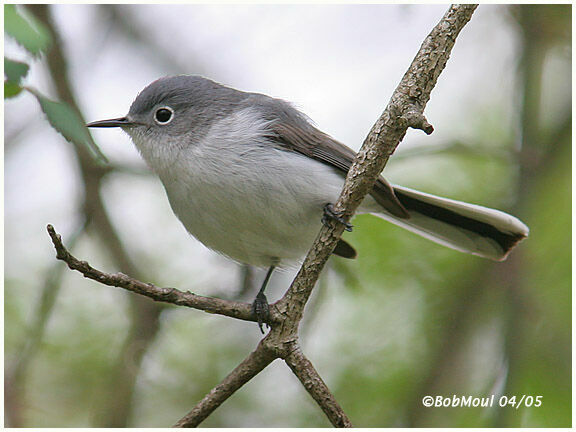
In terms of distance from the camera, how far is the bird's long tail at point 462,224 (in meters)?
3.85

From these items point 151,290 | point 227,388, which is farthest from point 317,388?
point 151,290

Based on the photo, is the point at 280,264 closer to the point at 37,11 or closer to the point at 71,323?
the point at 71,323

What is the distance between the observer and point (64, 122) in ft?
8.32

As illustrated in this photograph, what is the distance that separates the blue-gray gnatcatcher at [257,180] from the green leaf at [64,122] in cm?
90

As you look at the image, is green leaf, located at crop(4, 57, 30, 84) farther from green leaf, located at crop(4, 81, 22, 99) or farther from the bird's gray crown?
the bird's gray crown

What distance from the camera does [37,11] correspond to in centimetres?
455

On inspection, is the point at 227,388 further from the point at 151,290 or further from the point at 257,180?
the point at 257,180

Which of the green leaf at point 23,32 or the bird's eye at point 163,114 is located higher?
the green leaf at point 23,32

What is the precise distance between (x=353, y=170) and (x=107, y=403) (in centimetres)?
251

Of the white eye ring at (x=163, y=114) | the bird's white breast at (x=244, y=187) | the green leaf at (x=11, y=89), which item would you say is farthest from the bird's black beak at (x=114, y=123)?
the green leaf at (x=11, y=89)

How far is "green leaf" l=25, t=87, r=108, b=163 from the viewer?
251 centimetres

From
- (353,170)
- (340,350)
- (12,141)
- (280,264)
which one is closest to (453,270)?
(340,350)

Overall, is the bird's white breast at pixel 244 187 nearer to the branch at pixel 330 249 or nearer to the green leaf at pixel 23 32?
the branch at pixel 330 249

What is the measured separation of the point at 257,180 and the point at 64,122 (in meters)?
1.11
